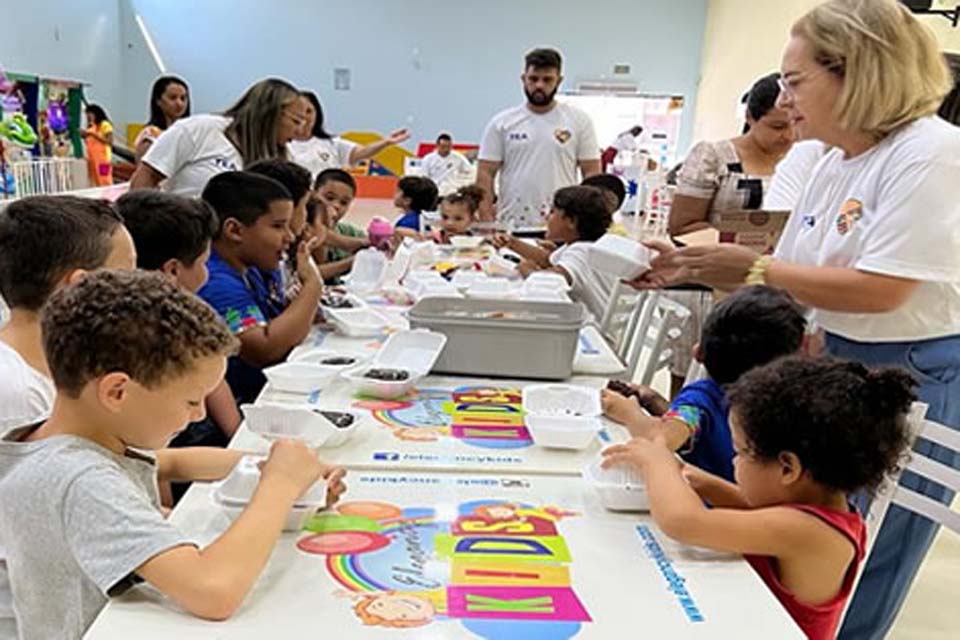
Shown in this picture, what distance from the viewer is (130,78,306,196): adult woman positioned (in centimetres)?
259

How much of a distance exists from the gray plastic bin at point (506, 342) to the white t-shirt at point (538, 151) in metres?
2.20

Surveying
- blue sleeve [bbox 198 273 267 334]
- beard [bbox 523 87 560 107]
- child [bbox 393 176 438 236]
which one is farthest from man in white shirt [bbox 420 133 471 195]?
blue sleeve [bbox 198 273 267 334]

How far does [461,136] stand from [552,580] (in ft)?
30.3

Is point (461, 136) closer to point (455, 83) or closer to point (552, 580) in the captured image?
point (455, 83)

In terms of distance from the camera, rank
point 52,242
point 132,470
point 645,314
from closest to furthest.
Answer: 1. point 132,470
2. point 52,242
3. point 645,314

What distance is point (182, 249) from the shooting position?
1.57m

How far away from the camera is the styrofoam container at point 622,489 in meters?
1.01

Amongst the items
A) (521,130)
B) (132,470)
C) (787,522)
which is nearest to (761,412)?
(787,522)

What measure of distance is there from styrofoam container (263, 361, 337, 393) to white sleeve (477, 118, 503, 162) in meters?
2.53

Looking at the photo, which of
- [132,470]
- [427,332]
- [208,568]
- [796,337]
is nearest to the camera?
[208,568]

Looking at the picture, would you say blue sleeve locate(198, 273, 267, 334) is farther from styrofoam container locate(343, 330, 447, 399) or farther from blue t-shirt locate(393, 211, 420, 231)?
blue t-shirt locate(393, 211, 420, 231)

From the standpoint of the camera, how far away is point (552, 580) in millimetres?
854

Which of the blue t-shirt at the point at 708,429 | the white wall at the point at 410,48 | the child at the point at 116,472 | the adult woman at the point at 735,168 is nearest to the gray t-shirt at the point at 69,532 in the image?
the child at the point at 116,472

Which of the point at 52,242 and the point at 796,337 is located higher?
the point at 52,242
